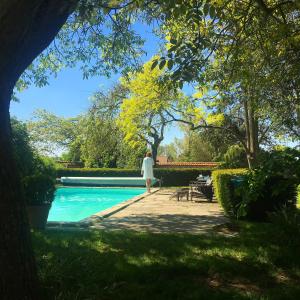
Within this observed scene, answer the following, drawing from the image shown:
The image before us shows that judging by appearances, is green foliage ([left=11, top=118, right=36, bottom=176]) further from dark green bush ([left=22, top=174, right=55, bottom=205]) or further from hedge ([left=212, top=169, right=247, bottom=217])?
hedge ([left=212, top=169, right=247, bottom=217])

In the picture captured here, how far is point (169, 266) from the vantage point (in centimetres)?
499

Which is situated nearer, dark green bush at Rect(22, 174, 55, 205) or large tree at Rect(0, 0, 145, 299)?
large tree at Rect(0, 0, 145, 299)

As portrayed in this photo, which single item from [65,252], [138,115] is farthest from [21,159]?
[138,115]

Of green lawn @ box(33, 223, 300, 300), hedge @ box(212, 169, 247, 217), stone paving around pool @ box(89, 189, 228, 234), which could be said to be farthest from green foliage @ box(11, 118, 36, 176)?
hedge @ box(212, 169, 247, 217)

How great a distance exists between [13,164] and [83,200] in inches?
691

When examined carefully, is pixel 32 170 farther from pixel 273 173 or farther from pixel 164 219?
pixel 273 173

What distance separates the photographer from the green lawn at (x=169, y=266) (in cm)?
405

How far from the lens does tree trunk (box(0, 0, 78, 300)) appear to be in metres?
3.15

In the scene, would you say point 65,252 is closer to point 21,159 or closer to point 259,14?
point 21,159

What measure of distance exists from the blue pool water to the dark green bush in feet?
22.6

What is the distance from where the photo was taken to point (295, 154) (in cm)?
469

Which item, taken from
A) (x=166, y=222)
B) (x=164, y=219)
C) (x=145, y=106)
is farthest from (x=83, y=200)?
(x=166, y=222)

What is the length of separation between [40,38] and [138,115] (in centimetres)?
2222

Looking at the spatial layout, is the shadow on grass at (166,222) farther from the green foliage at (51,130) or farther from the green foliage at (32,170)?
the green foliage at (51,130)
